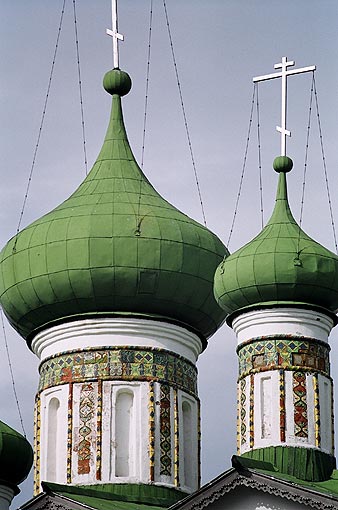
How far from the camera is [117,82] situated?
78.3 feet

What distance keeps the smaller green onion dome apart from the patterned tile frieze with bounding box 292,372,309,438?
10.6 ft

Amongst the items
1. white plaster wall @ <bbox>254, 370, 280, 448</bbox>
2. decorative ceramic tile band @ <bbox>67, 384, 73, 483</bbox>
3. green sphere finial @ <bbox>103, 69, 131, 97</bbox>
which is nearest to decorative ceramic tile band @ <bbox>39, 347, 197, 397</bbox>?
decorative ceramic tile band @ <bbox>67, 384, 73, 483</bbox>

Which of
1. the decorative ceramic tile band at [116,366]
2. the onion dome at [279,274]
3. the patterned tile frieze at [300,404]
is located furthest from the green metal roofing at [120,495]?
the onion dome at [279,274]

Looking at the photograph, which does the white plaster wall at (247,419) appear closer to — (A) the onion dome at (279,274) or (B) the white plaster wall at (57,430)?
(A) the onion dome at (279,274)

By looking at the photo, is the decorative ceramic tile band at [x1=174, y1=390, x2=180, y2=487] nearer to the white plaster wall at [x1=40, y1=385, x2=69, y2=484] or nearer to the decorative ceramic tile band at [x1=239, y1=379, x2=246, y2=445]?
the white plaster wall at [x1=40, y1=385, x2=69, y2=484]

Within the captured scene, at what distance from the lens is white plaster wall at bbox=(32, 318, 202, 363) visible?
73.2ft

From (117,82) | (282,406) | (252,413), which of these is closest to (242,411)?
(252,413)

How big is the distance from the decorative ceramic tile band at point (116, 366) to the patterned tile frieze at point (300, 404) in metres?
2.01

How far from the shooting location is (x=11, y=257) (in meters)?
23.0

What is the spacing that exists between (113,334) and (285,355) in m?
2.33

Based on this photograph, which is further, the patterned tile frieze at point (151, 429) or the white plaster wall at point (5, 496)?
the white plaster wall at point (5, 496)

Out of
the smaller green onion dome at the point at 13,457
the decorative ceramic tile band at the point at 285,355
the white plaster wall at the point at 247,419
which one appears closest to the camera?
the white plaster wall at the point at 247,419

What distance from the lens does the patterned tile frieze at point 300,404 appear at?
20.5m

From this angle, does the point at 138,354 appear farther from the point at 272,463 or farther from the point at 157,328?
the point at 272,463
